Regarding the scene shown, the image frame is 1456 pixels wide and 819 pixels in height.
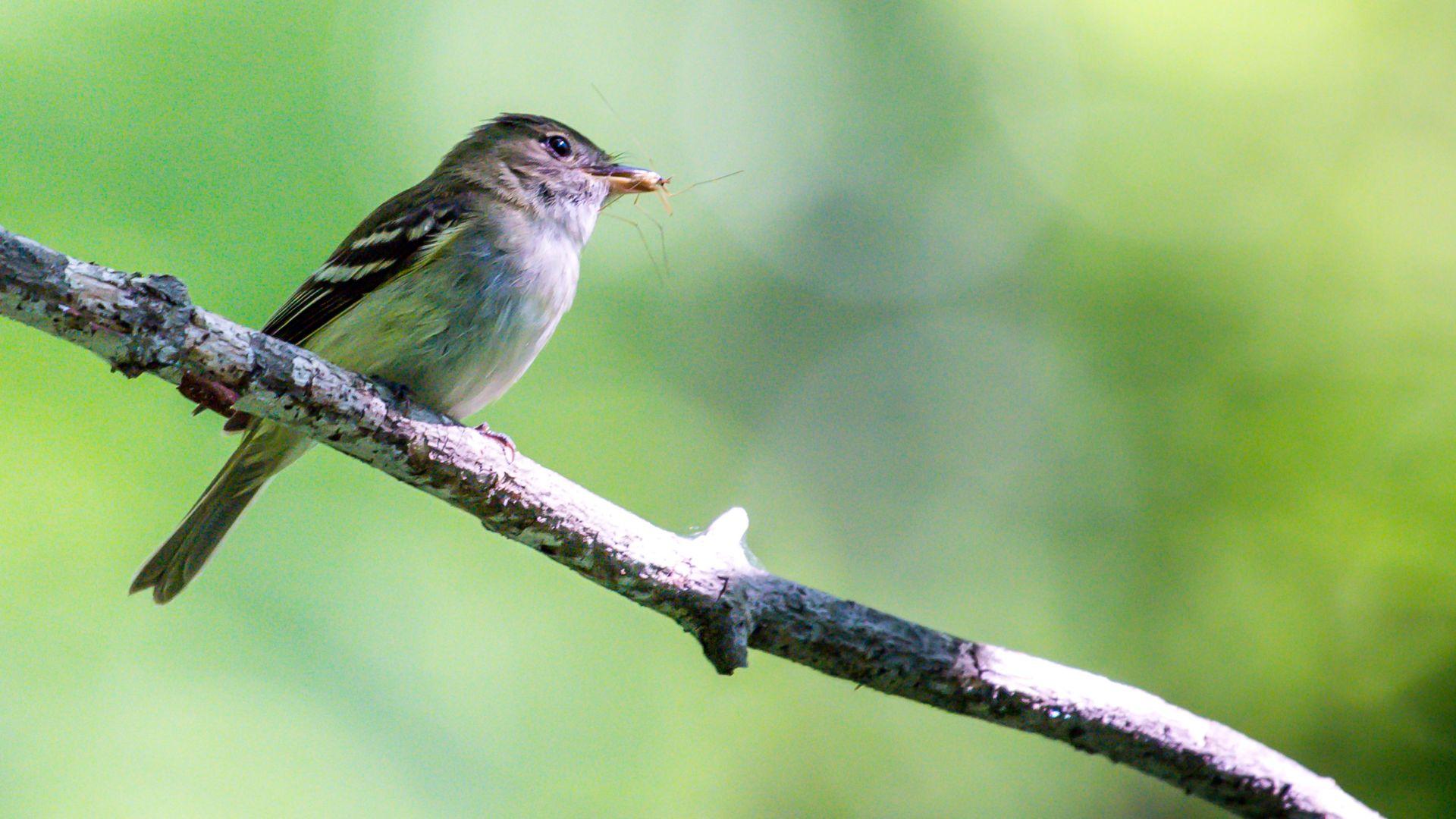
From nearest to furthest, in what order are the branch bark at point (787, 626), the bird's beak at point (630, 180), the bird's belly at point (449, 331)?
1. the branch bark at point (787, 626)
2. the bird's belly at point (449, 331)
3. the bird's beak at point (630, 180)

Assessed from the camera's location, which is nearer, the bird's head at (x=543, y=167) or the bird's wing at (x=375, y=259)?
the bird's wing at (x=375, y=259)

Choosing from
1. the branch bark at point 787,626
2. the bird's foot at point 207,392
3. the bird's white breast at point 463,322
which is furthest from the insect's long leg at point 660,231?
the bird's foot at point 207,392

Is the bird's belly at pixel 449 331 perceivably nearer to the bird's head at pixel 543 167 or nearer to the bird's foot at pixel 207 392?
the bird's head at pixel 543 167

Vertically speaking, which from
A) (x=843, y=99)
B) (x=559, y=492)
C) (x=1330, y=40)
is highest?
(x=843, y=99)

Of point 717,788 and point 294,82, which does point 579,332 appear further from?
point 717,788

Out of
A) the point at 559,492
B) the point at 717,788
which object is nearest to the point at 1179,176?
the point at 717,788

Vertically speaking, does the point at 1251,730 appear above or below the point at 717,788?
above

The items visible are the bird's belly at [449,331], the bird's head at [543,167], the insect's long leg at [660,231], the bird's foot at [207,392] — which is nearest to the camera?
the bird's foot at [207,392]
